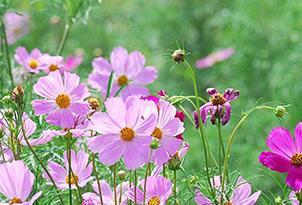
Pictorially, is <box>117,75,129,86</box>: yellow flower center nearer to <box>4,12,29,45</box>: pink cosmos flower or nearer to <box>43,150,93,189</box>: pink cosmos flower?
<box>43,150,93,189</box>: pink cosmos flower

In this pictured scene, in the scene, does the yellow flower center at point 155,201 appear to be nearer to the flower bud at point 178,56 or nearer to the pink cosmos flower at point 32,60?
the flower bud at point 178,56

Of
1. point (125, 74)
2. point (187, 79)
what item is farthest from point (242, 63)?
point (125, 74)

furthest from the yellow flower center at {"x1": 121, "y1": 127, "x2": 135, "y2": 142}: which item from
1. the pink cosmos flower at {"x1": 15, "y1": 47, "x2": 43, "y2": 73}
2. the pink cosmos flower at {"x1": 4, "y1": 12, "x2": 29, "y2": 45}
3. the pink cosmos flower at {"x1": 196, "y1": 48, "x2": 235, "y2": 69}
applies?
the pink cosmos flower at {"x1": 196, "y1": 48, "x2": 235, "y2": 69}

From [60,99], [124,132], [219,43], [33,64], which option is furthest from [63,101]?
[219,43]

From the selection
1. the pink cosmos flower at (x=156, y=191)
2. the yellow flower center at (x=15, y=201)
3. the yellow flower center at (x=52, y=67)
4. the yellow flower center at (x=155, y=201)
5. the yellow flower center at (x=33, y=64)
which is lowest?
the yellow flower center at (x=15, y=201)

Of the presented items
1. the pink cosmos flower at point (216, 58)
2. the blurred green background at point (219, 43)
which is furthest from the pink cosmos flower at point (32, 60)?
the pink cosmos flower at point (216, 58)

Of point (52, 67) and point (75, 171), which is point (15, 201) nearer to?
point (75, 171)

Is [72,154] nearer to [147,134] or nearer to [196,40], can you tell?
[147,134]
